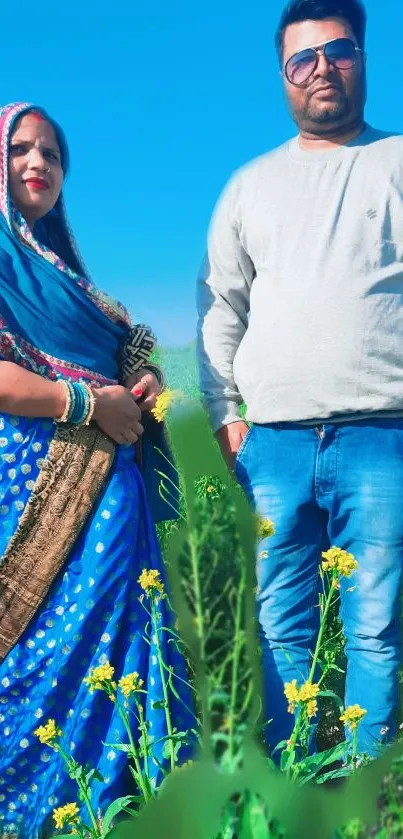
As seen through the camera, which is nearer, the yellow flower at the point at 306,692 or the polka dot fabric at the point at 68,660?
the yellow flower at the point at 306,692

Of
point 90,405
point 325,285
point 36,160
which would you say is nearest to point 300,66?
point 325,285

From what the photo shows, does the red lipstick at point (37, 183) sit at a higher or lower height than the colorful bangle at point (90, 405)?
→ higher

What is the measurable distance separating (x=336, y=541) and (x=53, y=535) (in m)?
0.76

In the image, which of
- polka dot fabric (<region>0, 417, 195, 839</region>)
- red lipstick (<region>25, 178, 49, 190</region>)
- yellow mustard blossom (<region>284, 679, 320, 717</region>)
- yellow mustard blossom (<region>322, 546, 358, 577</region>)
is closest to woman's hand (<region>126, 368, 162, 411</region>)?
polka dot fabric (<region>0, 417, 195, 839</region>)

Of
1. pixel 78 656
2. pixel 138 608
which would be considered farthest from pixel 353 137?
pixel 78 656

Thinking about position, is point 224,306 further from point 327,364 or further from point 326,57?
point 326,57

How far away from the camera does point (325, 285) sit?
1.96 meters

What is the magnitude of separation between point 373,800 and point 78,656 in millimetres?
1710

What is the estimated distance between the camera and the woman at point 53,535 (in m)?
1.93

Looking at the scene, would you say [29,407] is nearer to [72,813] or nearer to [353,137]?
[72,813]

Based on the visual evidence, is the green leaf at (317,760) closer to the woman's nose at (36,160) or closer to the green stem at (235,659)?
the green stem at (235,659)

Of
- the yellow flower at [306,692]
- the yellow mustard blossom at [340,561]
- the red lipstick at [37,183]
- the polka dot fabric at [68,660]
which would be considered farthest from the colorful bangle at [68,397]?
the yellow flower at [306,692]

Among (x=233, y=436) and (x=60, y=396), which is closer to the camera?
(x=60, y=396)

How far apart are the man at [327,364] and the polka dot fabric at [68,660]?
36 cm
